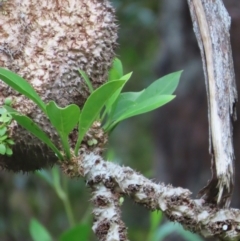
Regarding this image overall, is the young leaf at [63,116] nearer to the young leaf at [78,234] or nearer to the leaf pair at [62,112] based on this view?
the leaf pair at [62,112]

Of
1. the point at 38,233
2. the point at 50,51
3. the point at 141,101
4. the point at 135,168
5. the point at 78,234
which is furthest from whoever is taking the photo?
the point at 135,168

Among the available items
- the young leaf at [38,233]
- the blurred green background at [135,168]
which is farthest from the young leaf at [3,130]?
the blurred green background at [135,168]

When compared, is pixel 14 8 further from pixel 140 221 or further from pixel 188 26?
pixel 140 221

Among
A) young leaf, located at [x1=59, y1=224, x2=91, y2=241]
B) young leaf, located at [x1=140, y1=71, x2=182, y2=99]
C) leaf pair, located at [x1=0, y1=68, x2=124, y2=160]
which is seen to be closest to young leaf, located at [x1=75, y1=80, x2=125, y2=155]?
leaf pair, located at [x1=0, y1=68, x2=124, y2=160]

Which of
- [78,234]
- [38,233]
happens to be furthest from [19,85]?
[38,233]

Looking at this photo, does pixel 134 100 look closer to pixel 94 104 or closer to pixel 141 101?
pixel 141 101

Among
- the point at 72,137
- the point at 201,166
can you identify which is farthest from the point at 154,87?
the point at 201,166

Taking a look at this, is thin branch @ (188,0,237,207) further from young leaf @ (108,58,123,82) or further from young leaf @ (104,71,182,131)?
young leaf @ (108,58,123,82)
